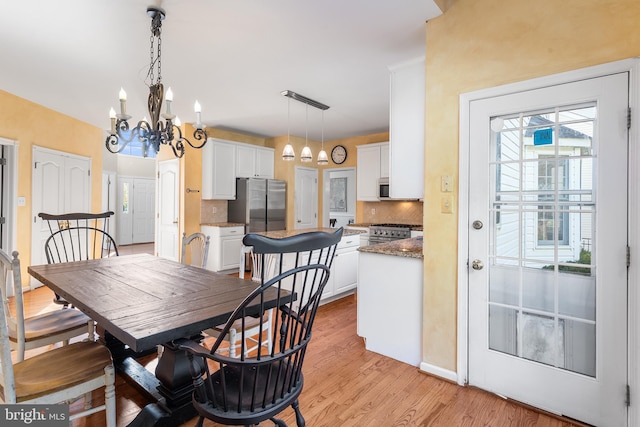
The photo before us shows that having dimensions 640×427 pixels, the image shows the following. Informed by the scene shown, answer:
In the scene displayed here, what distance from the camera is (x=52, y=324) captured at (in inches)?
77.2

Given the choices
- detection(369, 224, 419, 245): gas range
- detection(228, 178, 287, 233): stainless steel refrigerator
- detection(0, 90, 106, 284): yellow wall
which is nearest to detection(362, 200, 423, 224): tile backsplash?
detection(369, 224, 419, 245): gas range

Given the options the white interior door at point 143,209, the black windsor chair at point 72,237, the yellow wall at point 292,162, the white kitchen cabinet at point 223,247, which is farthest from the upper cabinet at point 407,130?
the white interior door at point 143,209

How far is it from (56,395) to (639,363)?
270cm

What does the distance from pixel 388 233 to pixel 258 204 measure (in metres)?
2.30

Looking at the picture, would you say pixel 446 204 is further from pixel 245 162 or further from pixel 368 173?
pixel 245 162

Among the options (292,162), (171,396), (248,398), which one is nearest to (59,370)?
(171,396)

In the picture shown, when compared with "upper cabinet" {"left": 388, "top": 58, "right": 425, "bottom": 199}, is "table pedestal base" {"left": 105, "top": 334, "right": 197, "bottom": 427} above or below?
below

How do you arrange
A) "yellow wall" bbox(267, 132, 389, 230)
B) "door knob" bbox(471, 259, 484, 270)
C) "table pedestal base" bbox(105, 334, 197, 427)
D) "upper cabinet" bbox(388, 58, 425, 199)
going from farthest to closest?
"yellow wall" bbox(267, 132, 389, 230) < "upper cabinet" bbox(388, 58, 425, 199) < "door knob" bbox(471, 259, 484, 270) < "table pedestal base" bbox(105, 334, 197, 427)

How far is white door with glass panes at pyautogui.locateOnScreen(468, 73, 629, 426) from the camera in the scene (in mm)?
1662

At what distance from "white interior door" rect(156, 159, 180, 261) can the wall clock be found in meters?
2.92

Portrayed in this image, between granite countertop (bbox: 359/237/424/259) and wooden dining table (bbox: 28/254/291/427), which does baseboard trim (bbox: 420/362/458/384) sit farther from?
wooden dining table (bbox: 28/254/291/427)

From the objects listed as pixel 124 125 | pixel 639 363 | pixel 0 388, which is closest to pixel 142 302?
pixel 0 388

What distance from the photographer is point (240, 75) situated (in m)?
3.28

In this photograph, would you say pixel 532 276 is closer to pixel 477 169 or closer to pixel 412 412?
pixel 477 169
